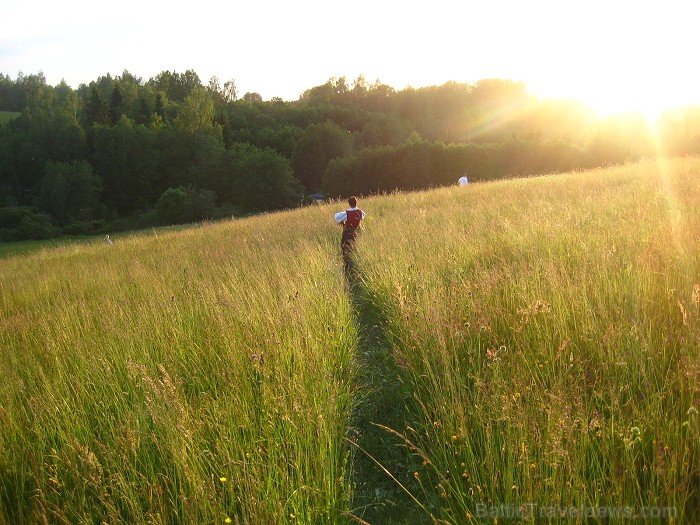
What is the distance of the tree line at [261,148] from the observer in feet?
157

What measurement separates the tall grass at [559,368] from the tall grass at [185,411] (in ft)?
2.08

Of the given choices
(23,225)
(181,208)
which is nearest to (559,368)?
(181,208)

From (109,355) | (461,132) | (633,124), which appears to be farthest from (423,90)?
(109,355)

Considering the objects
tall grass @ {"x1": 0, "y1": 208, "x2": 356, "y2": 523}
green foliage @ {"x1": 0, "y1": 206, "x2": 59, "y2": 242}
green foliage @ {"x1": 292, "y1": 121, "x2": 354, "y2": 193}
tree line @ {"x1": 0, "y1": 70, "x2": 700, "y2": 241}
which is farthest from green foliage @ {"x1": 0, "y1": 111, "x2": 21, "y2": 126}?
tall grass @ {"x1": 0, "y1": 208, "x2": 356, "y2": 523}

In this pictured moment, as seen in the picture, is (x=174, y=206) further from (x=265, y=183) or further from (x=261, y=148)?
(x=261, y=148)

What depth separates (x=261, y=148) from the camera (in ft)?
243

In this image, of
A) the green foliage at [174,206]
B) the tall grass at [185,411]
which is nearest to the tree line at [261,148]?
the green foliage at [174,206]

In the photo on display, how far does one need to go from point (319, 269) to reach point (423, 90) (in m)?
87.4

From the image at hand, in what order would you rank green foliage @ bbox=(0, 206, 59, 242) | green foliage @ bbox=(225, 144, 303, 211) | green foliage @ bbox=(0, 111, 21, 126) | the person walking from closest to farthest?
the person walking < green foliage @ bbox=(0, 206, 59, 242) < green foliage @ bbox=(225, 144, 303, 211) < green foliage @ bbox=(0, 111, 21, 126)

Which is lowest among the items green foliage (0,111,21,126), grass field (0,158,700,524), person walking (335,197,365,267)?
grass field (0,158,700,524)

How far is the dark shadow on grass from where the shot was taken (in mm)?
2934

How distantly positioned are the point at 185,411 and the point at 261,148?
73.8m

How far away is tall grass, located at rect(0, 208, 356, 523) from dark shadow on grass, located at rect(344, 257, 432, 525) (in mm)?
160

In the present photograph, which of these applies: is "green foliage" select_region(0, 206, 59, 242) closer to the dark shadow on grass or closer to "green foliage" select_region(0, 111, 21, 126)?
"green foliage" select_region(0, 111, 21, 126)
